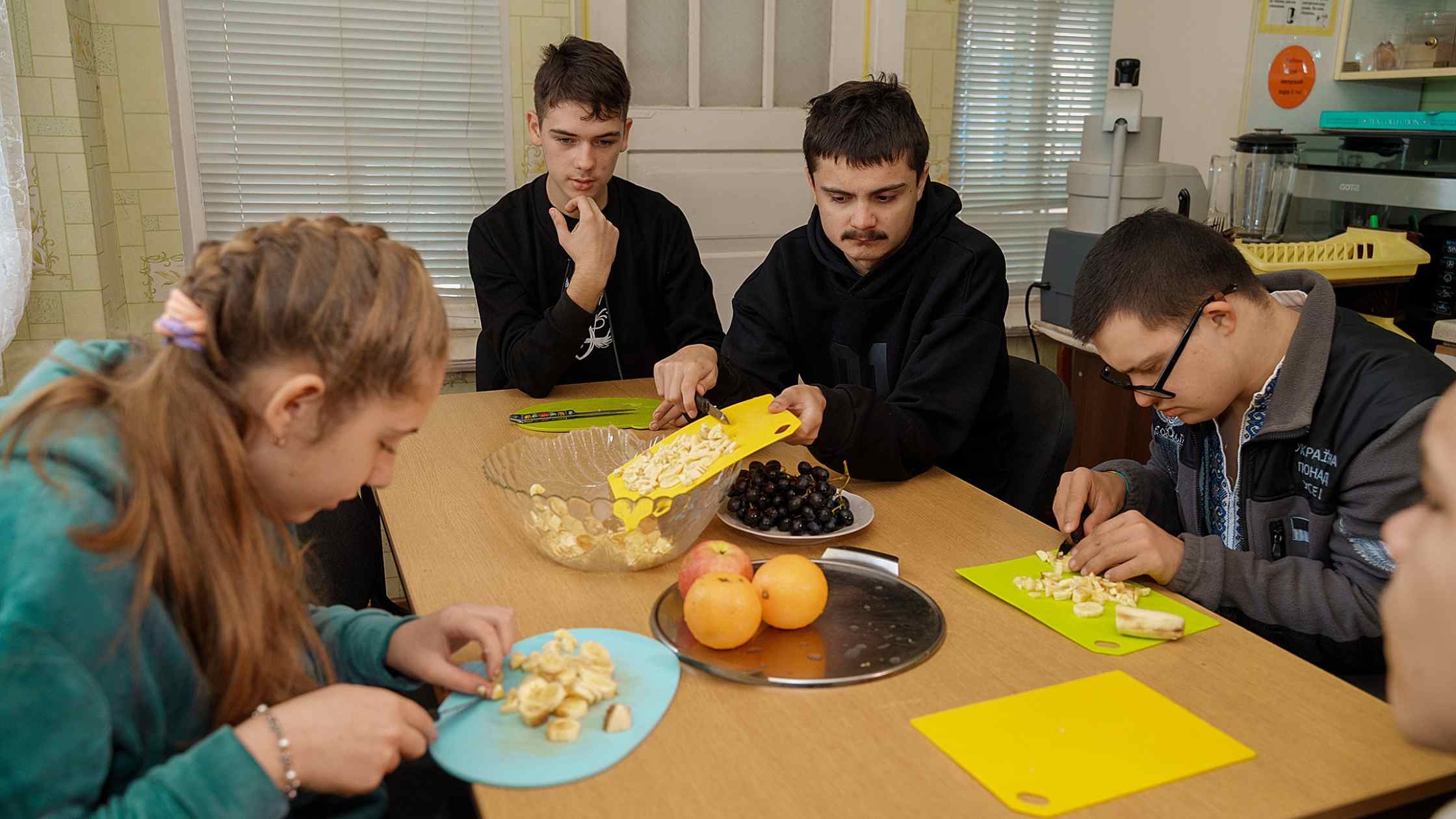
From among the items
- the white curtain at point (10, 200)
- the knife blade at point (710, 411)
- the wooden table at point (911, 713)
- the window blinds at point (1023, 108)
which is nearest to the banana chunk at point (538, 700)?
the wooden table at point (911, 713)

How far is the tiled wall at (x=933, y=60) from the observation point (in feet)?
12.3

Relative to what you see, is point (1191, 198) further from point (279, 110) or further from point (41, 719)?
point (41, 719)

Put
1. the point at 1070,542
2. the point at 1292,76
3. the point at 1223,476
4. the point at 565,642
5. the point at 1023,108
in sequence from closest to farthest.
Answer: the point at 565,642
the point at 1070,542
the point at 1223,476
the point at 1292,76
the point at 1023,108

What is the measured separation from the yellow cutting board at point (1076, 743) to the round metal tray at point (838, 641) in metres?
0.12

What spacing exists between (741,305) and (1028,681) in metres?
1.33

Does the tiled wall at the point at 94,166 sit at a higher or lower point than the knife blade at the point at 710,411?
higher

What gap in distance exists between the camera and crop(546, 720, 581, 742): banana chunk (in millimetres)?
1030

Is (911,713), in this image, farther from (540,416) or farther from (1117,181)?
(1117,181)

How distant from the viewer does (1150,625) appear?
1.25 metres

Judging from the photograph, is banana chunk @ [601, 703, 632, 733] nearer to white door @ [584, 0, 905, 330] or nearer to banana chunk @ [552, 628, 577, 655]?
banana chunk @ [552, 628, 577, 655]

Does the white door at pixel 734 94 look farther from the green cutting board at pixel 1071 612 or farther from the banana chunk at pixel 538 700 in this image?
the banana chunk at pixel 538 700

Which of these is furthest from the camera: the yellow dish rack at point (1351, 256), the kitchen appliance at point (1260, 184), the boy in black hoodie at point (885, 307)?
the kitchen appliance at point (1260, 184)

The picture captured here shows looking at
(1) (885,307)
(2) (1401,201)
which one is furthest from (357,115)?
(2) (1401,201)

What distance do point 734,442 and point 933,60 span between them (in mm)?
2704
